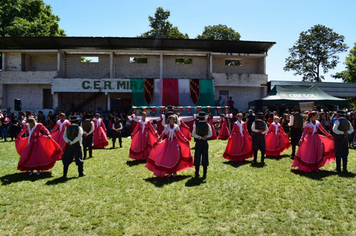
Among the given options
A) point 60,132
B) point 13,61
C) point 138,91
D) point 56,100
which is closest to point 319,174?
point 60,132

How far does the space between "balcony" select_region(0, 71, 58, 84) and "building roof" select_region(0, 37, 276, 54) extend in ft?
9.13

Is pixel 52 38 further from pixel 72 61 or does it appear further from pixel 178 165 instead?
pixel 178 165

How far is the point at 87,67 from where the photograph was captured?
28453mm

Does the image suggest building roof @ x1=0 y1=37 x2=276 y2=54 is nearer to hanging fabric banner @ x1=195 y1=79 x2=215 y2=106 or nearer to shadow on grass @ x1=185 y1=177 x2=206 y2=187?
hanging fabric banner @ x1=195 y1=79 x2=215 y2=106

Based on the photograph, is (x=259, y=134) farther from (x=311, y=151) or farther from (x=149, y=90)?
(x=149, y=90)

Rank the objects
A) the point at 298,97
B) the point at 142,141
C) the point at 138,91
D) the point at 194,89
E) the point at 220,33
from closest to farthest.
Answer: the point at 142,141, the point at 298,97, the point at 138,91, the point at 194,89, the point at 220,33

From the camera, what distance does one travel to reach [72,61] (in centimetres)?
2838

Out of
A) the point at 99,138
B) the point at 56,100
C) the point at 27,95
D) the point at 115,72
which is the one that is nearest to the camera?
the point at 99,138

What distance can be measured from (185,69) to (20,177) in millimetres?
22682

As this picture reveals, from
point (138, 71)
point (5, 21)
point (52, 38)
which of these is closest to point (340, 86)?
point (138, 71)

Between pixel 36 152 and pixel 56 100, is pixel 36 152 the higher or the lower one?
the lower one

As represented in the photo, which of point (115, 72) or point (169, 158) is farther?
point (115, 72)

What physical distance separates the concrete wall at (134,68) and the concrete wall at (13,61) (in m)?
9.43

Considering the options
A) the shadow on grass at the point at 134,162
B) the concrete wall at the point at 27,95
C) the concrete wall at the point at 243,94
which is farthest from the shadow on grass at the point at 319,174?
the concrete wall at the point at 27,95
